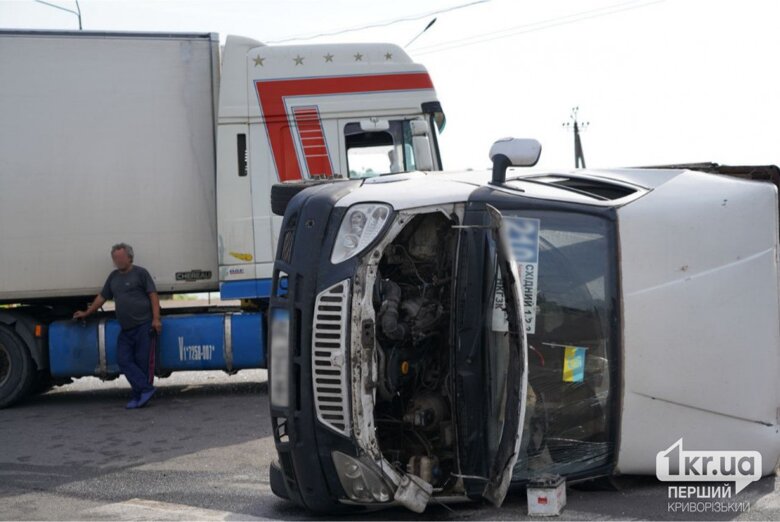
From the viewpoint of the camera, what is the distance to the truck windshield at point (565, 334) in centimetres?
581

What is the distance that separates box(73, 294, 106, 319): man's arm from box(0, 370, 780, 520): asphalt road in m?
0.95

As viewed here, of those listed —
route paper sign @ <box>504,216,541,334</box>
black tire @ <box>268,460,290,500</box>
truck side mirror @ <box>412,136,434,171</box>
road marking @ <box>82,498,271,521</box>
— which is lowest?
road marking @ <box>82,498,271,521</box>

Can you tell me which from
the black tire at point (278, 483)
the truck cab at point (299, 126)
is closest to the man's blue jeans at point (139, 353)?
the truck cab at point (299, 126)

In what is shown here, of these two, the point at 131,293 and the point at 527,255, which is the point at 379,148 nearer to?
the point at 131,293

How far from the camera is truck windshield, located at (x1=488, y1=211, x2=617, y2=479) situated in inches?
229

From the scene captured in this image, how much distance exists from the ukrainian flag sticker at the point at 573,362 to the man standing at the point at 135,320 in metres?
5.75

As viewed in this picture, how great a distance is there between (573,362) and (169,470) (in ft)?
10.8

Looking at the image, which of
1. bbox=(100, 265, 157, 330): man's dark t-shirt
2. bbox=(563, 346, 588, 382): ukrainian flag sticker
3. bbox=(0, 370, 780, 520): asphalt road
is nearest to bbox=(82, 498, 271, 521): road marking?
bbox=(0, 370, 780, 520): asphalt road

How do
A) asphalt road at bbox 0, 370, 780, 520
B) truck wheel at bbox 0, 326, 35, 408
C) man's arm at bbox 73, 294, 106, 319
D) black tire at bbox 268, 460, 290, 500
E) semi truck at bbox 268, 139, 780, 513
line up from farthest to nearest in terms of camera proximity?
truck wheel at bbox 0, 326, 35, 408
man's arm at bbox 73, 294, 106, 319
black tire at bbox 268, 460, 290, 500
asphalt road at bbox 0, 370, 780, 520
semi truck at bbox 268, 139, 780, 513

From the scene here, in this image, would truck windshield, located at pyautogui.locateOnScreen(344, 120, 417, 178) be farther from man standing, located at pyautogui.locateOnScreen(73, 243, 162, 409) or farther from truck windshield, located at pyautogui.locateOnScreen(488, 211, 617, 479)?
truck windshield, located at pyautogui.locateOnScreen(488, 211, 617, 479)

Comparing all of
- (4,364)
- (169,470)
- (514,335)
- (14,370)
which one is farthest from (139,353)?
(514,335)

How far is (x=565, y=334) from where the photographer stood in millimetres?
5840

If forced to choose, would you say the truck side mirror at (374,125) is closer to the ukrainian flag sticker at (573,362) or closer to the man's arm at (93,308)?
the man's arm at (93,308)

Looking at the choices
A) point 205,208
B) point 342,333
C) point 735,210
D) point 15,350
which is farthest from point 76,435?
point 735,210
